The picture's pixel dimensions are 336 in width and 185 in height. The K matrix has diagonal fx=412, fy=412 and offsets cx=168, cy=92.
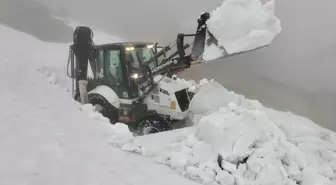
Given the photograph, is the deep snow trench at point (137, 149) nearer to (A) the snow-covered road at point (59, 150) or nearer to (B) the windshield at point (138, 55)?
(A) the snow-covered road at point (59, 150)

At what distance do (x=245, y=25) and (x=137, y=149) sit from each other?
4.31 meters

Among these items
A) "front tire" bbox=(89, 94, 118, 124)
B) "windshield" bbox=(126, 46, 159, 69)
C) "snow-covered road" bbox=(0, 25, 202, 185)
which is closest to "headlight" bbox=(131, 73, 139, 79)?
"windshield" bbox=(126, 46, 159, 69)

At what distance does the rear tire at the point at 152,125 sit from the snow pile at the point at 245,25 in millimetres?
1973

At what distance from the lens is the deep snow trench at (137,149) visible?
5.11 metres

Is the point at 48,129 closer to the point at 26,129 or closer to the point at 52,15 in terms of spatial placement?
the point at 26,129

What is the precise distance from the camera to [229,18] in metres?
9.20

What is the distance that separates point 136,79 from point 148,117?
1.05m

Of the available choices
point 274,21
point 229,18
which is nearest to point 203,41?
point 229,18

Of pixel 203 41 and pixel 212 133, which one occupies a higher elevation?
pixel 203 41

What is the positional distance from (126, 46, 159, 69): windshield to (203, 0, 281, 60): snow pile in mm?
1982

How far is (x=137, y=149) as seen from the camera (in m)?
6.23

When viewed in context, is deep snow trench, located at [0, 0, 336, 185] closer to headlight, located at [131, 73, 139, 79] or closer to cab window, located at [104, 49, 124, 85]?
cab window, located at [104, 49, 124, 85]

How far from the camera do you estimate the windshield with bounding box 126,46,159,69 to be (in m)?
10.1

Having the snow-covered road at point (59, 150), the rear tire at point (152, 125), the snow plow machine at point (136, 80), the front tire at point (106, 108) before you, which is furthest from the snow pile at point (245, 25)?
the snow-covered road at point (59, 150)
